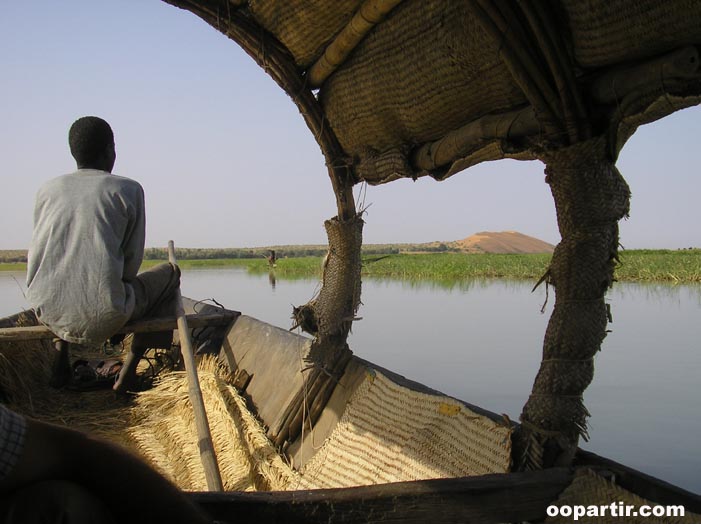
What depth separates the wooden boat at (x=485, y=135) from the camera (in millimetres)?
1354

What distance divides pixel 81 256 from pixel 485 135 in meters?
1.70

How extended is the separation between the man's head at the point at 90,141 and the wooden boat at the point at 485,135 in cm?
70

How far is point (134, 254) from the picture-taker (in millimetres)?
2799

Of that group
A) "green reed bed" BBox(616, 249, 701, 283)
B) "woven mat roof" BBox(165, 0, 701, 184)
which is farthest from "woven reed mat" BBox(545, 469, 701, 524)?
"green reed bed" BBox(616, 249, 701, 283)

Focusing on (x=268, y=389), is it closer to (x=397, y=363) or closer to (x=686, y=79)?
(x=686, y=79)

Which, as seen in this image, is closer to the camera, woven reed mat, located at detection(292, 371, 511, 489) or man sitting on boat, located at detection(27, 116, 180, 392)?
woven reed mat, located at detection(292, 371, 511, 489)

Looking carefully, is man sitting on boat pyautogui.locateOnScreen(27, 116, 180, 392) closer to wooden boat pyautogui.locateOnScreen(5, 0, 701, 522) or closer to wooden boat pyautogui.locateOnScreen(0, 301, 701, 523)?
wooden boat pyautogui.locateOnScreen(0, 301, 701, 523)

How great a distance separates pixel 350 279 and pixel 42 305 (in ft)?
4.27

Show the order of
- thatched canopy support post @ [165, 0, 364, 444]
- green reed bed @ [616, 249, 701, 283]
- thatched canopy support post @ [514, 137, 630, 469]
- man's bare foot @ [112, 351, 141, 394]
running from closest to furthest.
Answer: thatched canopy support post @ [514, 137, 630, 469]
thatched canopy support post @ [165, 0, 364, 444]
man's bare foot @ [112, 351, 141, 394]
green reed bed @ [616, 249, 701, 283]

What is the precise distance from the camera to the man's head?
9.01 feet

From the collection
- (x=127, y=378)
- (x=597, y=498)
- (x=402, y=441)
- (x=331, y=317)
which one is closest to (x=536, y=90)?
(x=597, y=498)

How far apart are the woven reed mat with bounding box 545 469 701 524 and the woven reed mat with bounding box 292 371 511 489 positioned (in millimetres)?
215

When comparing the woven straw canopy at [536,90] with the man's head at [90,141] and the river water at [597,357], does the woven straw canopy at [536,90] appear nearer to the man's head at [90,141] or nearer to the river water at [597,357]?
the man's head at [90,141]

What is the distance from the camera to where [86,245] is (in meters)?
2.62
